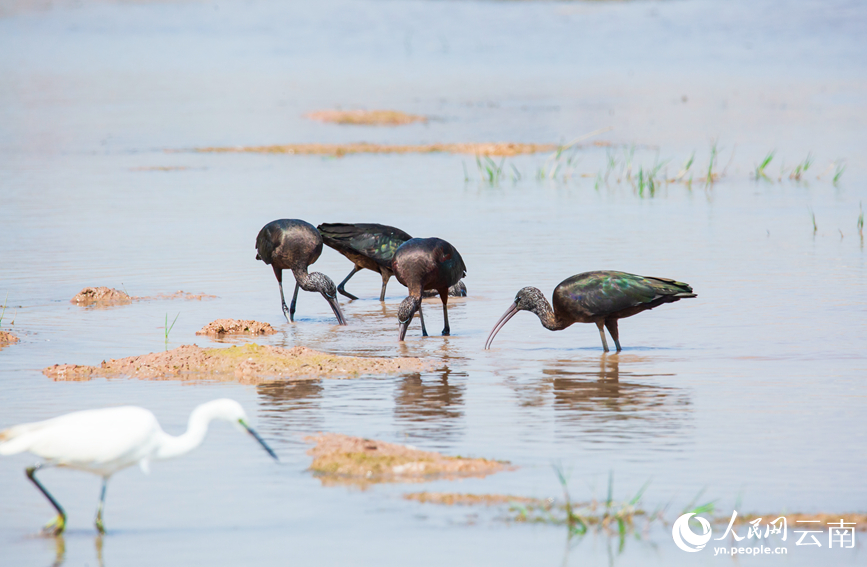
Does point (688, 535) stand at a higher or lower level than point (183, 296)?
lower

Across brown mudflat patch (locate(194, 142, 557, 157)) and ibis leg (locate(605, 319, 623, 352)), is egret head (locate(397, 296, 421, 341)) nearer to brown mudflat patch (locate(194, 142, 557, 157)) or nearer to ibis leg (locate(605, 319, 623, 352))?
ibis leg (locate(605, 319, 623, 352))

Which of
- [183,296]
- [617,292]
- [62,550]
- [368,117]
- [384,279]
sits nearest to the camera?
[62,550]

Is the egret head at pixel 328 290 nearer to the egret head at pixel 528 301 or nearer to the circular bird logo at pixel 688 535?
the egret head at pixel 528 301

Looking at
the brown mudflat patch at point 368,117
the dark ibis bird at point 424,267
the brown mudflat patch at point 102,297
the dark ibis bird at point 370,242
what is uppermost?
the brown mudflat patch at point 368,117

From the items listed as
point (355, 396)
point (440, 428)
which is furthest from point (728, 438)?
point (355, 396)

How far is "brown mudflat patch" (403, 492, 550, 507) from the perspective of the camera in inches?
230

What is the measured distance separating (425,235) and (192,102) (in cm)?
2394

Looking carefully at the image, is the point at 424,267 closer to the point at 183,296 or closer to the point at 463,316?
the point at 463,316

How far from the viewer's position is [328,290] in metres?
11.6

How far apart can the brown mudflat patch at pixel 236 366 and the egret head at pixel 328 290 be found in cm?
225

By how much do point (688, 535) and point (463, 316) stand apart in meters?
6.36

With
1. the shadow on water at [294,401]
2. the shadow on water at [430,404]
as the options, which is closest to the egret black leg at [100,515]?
the shadow on water at [294,401]

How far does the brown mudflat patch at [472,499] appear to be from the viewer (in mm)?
5852

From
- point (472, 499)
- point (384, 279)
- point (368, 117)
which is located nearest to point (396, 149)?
point (368, 117)
